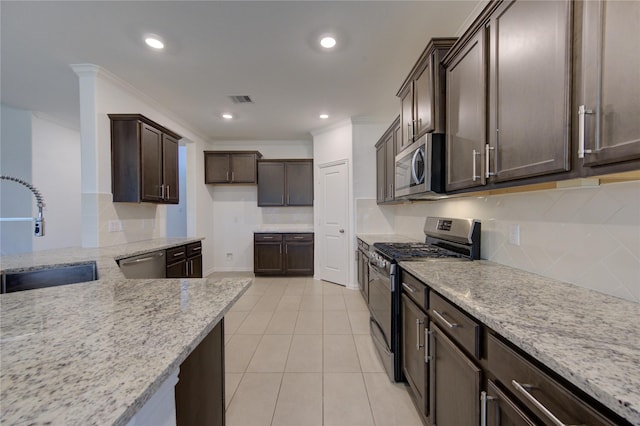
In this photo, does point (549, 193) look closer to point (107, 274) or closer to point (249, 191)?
point (107, 274)

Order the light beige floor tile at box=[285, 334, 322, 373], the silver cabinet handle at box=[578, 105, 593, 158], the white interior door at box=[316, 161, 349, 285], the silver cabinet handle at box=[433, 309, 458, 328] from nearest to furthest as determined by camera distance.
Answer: the silver cabinet handle at box=[578, 105, 593, 158] < the silver cabinet handle at box=[433, 309, 458, 328] < the light beige floor tile at box=[285, 334, 322, 373] < the white interior door at box=[316, 161, 349, 285]

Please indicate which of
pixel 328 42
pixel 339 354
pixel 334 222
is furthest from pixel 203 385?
pixel 334 222

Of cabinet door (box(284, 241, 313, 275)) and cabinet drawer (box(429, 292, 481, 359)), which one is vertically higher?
cabinet drawer (box(429, 292, 481, 359))

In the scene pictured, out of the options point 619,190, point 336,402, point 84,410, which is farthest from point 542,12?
point 336,402

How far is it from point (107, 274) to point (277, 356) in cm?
148

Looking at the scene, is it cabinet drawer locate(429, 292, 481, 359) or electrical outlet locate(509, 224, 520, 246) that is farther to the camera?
electrical outlet locate(509, 224, 520, 246)

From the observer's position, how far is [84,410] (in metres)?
0.43

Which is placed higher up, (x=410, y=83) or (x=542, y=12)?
(x=410, y=83)

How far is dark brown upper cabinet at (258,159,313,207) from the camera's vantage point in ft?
16.5

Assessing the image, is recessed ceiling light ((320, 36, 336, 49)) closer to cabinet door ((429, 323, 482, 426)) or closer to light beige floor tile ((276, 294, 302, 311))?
cabinet door ((429, 323, 482, 426))

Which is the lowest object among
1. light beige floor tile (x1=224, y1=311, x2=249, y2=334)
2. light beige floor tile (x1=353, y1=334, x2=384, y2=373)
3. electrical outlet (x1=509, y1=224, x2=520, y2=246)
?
light beige floor tile (x1=224, y1=311, x2=249, y2=334)

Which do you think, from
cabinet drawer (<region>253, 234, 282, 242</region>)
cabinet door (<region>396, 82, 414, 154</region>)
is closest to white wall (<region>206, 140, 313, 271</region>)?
cabinet drawer (<region>253, 234, 282, 242</region>)

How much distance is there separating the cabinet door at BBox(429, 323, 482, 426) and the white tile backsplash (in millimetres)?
649

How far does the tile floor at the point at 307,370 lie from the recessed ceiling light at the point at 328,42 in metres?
2.81
